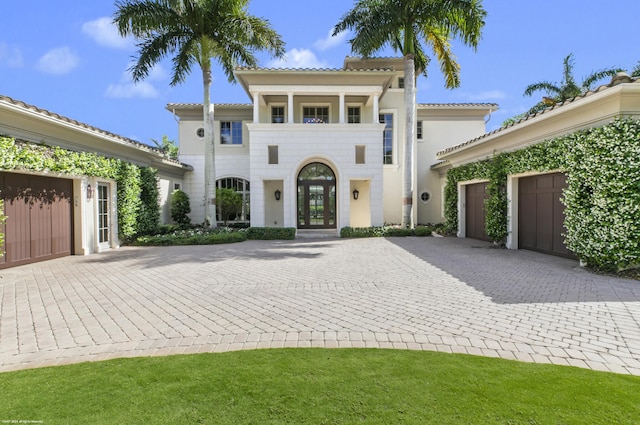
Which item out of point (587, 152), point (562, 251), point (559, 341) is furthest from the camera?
point (562, 251)

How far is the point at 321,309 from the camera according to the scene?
505 centimetres

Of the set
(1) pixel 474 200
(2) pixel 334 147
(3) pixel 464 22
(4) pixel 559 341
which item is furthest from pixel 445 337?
(3) pixel 464 22

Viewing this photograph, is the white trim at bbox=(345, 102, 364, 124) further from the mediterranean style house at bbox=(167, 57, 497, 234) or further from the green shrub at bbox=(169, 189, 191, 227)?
the green shrub at bbox=(169, 189, 191, 227)

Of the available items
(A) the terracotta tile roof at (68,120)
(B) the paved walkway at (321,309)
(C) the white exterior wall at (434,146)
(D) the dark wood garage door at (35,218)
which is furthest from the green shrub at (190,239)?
(C) the white exterior wall at (434,146)

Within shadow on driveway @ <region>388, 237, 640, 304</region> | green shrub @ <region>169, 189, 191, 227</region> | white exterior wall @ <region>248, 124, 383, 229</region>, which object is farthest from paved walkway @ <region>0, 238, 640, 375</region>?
green shrub @ <region>169, 189, 191, 227</region>

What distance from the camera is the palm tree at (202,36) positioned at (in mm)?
13781

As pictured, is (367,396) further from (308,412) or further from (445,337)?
(445,337)

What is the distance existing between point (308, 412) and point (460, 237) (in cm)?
1425

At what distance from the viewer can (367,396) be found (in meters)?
2.70

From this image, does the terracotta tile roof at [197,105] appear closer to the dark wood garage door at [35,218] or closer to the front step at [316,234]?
the front step at [316,234]

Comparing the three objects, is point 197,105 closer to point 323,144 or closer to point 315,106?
point 315,106

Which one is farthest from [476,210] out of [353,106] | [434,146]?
[353,106]

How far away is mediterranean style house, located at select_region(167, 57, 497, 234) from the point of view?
16156mm

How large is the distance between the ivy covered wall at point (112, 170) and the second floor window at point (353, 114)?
10730 millimetres
